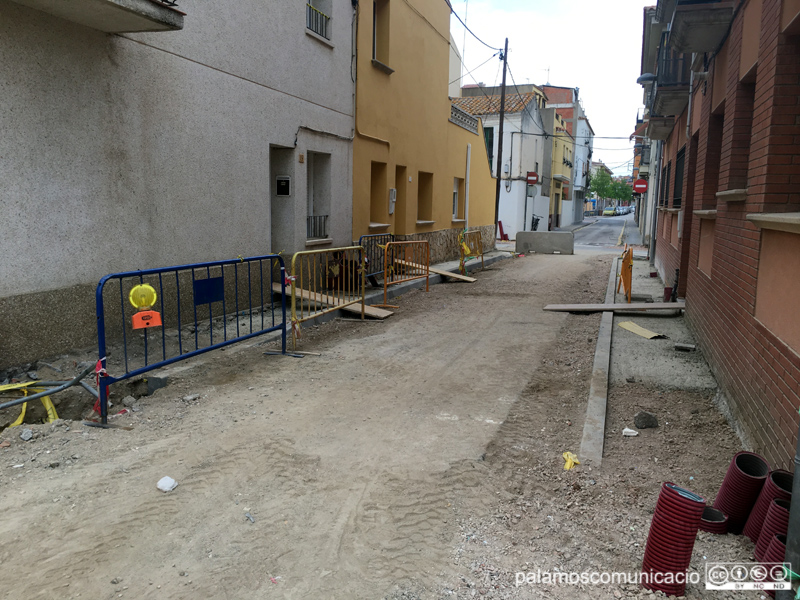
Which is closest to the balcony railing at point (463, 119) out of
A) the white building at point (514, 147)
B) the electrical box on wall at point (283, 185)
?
the electrical box on wall at point (283, 185)

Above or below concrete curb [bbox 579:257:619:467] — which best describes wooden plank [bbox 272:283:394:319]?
above

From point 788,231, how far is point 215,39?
7.18 m

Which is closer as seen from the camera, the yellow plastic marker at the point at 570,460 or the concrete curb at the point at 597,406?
the yellow plastic marker at the point at 570,460

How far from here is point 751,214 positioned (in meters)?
4.64

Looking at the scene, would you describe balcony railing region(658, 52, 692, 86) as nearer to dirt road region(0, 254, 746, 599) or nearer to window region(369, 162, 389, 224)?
window region(369, 162, 389, 224)

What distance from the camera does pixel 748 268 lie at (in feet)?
16.5

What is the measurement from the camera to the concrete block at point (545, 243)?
23.9m

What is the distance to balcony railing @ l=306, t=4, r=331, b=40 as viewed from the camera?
10719mm

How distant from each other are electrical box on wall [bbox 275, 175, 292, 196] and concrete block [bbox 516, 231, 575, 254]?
50.3 feet

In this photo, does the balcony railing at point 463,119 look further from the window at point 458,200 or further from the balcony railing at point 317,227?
the balcony railing at point 317,227

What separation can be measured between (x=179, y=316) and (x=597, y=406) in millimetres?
3989

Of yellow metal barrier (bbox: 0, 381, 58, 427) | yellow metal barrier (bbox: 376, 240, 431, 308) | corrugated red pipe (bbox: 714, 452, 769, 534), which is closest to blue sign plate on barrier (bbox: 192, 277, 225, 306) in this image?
yellow metal barrier (bbox: 0, 381, 58, 427)

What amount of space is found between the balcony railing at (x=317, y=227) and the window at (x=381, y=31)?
→ 4361mm

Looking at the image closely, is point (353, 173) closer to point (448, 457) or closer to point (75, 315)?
point (75, 315)
